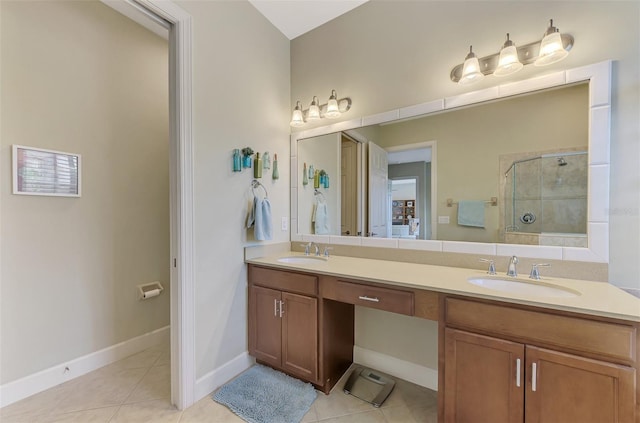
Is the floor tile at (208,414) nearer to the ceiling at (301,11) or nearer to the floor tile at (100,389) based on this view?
the floor tile at (100,389)

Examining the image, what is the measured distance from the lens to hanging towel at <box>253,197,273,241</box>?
1943 mm

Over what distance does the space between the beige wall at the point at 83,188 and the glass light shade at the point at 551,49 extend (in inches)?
113

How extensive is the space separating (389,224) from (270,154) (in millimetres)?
1165

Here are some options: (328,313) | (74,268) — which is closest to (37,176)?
(74,268)

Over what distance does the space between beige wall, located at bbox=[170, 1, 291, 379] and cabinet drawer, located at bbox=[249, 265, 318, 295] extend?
114 mm

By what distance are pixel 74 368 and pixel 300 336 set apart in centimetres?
168

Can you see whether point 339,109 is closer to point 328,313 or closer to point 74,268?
point 328,313

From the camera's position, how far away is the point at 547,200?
1.43 meters

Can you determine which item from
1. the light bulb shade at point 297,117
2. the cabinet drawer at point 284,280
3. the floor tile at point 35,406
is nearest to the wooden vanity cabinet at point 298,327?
the cabinet drawer at point 284,280

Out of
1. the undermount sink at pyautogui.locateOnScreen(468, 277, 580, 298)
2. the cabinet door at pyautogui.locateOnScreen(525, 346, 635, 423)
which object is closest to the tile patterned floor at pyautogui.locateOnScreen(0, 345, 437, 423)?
the cabinet door at pyautogui.locateOnScreen(525, 346, 635, 423)

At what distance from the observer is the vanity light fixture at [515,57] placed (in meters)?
1.31

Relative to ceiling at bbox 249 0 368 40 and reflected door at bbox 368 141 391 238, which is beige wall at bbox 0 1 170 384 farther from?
reflected door at bbox 368 141 391 238

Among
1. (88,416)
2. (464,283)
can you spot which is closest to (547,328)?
(464,283)

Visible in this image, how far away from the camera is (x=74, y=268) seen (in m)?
1.88
